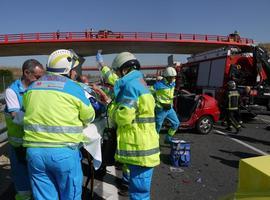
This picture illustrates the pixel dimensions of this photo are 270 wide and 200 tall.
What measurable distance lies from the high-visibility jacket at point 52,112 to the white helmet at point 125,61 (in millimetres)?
577

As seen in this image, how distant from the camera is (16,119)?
3959 millimetres

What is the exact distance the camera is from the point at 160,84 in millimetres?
8164

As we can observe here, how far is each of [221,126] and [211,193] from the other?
6.63 metres

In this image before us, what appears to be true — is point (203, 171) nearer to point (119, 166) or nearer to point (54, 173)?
point (119, 166)

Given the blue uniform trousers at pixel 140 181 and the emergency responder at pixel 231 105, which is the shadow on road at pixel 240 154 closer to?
the emergency responder at pixel 231 105

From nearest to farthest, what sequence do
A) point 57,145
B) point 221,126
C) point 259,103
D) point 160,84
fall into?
point 57,145, point 160,84, point 221,126, point 259,103

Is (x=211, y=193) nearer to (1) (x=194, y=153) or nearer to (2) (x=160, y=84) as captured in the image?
(1) (x=194, y=153)

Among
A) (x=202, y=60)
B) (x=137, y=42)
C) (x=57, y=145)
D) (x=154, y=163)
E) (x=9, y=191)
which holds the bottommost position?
(x=9, y=191)

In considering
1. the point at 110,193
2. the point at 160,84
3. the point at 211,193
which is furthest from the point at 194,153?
the point at 110,193

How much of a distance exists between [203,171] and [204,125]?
3.84 meters

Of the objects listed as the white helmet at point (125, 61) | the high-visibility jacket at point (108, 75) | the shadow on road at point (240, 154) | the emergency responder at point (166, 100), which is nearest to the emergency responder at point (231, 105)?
the shadow on road at point (240, 154)

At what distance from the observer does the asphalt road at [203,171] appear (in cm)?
507

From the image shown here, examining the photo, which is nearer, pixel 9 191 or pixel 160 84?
pixel 9 191

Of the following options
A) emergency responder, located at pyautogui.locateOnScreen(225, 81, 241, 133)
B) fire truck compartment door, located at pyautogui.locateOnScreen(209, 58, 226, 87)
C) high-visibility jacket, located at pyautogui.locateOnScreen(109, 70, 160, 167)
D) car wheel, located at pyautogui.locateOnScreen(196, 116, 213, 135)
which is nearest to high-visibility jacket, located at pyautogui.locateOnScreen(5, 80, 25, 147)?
high-visibility jacket, located at pyautogui.locateOnScreen(109, 70, 160, 167)
